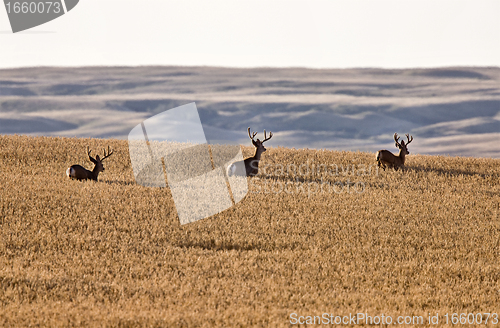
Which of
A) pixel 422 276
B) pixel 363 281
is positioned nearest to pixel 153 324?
pixel 363 281

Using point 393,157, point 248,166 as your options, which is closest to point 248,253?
point 248,166

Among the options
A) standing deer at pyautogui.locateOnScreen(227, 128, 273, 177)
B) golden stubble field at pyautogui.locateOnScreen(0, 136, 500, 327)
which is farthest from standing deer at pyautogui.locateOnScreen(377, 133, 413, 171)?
standing deer at pyautogui.locateOnScreen(227, 128, 273, 177)

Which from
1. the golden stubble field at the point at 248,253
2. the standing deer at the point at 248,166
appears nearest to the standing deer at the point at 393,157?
the golden stubble field at the point at 248,253

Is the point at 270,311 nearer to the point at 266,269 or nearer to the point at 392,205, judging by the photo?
the point at 266,269

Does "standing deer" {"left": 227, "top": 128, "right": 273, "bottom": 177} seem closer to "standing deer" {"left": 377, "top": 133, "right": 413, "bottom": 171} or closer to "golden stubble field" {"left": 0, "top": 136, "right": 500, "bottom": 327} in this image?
"golden stubble field" {"left": 0, "top": 136, "right": 500, "bottom": 327}

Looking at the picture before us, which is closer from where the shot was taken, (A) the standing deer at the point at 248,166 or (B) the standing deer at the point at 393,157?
(A) the standing deer at the point at 248,166

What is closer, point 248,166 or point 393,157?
point 248,166

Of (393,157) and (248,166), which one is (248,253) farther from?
(393,157)

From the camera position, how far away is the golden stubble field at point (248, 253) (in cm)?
812

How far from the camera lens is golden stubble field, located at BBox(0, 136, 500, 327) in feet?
26.7

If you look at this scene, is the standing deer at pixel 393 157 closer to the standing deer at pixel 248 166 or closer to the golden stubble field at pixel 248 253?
the golden stubble field at pixel 248 253

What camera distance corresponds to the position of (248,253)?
10859 millimetres

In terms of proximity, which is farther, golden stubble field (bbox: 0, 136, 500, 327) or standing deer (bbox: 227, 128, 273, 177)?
standing deer (bbox: 227, 128, 273, 177)

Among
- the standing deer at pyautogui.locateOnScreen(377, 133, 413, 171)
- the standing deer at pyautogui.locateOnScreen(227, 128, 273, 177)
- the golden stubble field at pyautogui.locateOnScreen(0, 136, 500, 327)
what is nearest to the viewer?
the golden stubble field at pyautogui.locateOnScreen(0, 136, 500, 327)
